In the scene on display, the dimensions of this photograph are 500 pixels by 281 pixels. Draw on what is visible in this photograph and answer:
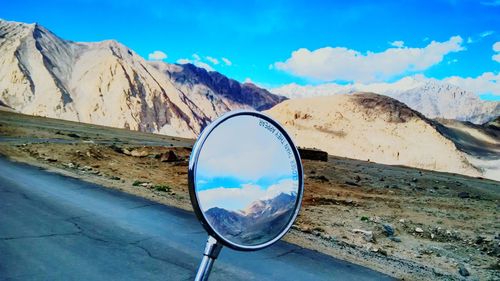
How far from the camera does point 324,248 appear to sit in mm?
6344

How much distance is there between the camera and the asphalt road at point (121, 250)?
176 inches

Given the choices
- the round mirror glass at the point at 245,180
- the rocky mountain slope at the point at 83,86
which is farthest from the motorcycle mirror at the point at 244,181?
the rocky mountain slope at the point at 83,86

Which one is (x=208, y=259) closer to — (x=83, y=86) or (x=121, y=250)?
(x=121, y=250)

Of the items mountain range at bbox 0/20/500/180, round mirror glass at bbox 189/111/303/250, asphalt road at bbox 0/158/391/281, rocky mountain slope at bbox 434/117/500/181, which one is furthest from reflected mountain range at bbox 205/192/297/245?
rocky mountain slope at bbox 434/117/500/181

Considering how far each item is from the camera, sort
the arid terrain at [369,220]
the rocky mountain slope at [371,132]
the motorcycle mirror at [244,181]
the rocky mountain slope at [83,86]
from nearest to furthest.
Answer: the motorcycle mirror at [244,181] → the arid terrain at [369,220] → the rocky mountain slope at [371,132] → the rocky mountain slope at [83,86]

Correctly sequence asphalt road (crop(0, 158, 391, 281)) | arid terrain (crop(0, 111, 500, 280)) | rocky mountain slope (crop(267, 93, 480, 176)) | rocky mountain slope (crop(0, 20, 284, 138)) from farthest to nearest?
rocky mountain slope (crop(0, 20, 284, 138)) → rocky mountain slope (crop(267, 93, 480, 176)) → arid terrain (crop(0, 111, 500, 280)) → asphalt road (crop(0, 158, 391, 281))

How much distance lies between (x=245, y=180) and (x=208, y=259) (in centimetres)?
37

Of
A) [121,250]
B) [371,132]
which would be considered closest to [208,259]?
[121,250]

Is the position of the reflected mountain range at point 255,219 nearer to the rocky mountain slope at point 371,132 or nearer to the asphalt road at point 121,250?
the asphalt road at point 121,250

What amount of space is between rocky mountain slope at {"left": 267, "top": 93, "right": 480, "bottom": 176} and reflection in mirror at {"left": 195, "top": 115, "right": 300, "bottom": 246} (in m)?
78.6

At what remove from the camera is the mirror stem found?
145 cm

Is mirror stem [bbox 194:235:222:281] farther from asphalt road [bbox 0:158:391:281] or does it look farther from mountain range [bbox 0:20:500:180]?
mountain range [bbox 0:20:500:180]

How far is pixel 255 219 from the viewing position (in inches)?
67.6

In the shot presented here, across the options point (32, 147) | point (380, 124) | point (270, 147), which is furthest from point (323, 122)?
point (270, 147)
